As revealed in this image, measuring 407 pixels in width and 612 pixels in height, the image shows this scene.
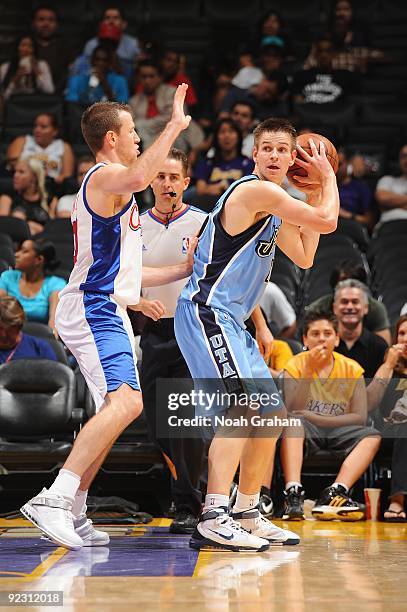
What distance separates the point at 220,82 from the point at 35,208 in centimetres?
325

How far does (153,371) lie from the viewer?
6.05 metres

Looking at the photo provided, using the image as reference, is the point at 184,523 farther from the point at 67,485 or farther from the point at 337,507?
the point at 337,507

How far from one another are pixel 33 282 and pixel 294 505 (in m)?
3.10

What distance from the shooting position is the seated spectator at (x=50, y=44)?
→ 12938 millimetres

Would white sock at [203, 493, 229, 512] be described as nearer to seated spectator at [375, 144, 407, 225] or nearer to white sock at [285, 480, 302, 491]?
white sock at [285, 480, 302, 491]

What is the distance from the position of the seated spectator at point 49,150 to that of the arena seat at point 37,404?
4.09 m

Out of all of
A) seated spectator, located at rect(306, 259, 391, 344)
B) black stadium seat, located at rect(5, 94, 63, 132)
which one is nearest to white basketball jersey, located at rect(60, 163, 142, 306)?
seated spectator, located at rect(306, 259, 391, 344)

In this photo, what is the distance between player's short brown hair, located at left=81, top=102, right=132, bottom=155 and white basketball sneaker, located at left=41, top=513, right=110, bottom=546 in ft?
5.77

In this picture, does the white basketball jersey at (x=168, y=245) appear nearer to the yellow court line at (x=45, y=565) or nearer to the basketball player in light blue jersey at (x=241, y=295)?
the basketball player in light blue jersey at (x=241, y=295)

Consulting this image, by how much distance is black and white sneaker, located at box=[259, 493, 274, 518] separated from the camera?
6.48 m

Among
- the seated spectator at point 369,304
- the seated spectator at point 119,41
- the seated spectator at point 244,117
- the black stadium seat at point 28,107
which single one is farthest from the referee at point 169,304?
the seated spectator at point 119,41

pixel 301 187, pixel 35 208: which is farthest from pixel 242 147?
pixel 301 187

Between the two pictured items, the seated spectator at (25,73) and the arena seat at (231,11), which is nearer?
the seated spectator at (25,73)

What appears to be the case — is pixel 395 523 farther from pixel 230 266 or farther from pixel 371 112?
→ pixel 371 112
